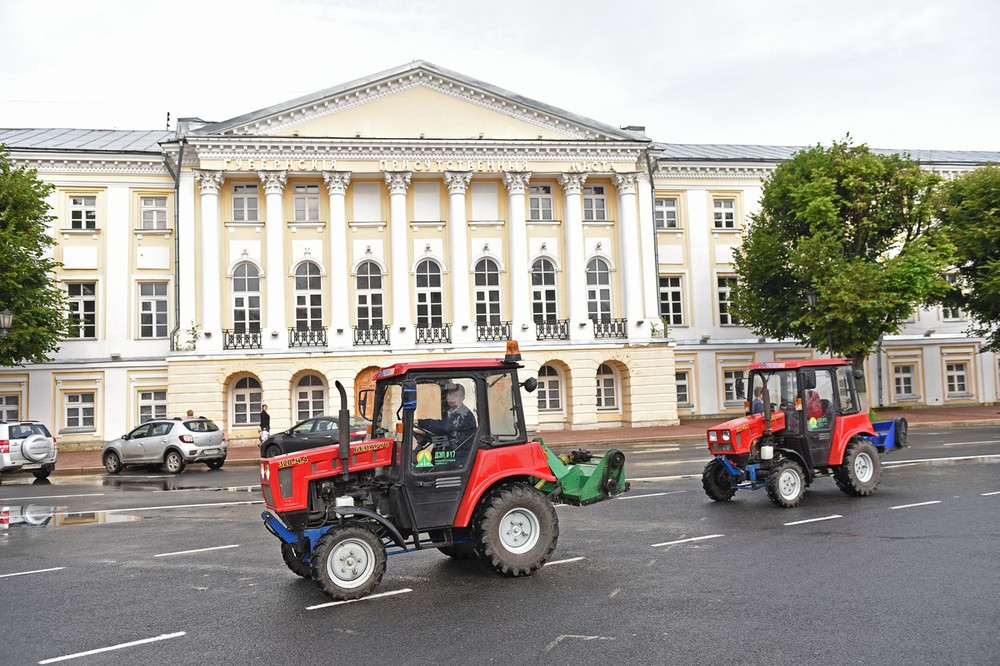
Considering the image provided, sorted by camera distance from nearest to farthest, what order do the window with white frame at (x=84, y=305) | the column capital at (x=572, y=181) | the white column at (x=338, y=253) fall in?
the white column at (x=338, y=253) → the window with white frame at (x=84, y=305) → the column capital at (x=572, y=181)

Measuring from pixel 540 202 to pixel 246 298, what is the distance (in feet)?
43.3

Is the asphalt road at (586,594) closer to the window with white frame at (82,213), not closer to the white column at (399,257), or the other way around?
the white column at (399,257)

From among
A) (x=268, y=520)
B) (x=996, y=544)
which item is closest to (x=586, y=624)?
(x=268, y=520)

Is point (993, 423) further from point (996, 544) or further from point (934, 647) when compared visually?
point (934, 647)

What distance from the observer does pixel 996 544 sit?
923cm

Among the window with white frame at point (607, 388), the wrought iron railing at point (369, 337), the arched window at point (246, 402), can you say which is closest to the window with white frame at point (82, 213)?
the arched window at point (246, 402)

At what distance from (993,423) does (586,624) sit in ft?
96.7

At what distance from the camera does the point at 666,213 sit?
3819 cm

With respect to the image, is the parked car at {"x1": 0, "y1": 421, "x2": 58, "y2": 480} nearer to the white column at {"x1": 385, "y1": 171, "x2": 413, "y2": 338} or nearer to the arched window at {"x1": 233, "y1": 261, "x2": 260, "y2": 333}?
the arched window at {"x1": 233, "y1": 261, "x2": 260, "y2": 333}

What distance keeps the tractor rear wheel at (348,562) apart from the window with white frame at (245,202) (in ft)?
91.9

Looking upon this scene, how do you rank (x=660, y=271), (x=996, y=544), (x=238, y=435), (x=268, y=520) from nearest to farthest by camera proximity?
(x=268, y=520), (x=996, y=544), (x=238, y=435), (x=660, y=271)

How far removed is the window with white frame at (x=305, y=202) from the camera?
33750 mm

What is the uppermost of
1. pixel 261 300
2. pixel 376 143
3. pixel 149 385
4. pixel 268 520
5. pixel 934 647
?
pixel 376 143

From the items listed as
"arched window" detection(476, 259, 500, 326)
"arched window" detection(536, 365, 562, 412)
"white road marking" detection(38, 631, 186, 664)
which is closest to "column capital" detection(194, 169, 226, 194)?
"arched window" detection(476, 259, 500, 326)
